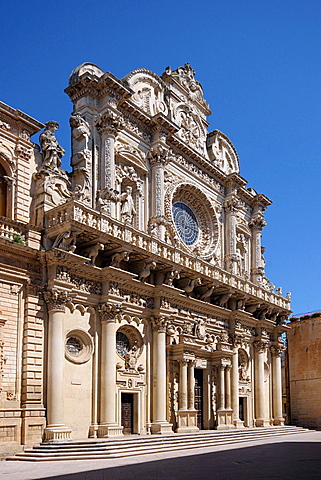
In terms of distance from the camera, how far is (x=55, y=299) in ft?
61.4

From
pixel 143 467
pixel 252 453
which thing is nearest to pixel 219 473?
pixel 143 467

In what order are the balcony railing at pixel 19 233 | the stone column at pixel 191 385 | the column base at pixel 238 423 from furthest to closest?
the column base at pixel 238 423 → the stone column at pixel 191 385 → the balcony railing at pixel 19 233

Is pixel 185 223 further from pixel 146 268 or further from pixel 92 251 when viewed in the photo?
pixel 92 251

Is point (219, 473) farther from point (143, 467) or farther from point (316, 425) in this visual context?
point (316, 425)

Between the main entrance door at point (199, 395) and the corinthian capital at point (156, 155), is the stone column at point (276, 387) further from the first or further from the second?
the corinthian capital at point (156, 155)

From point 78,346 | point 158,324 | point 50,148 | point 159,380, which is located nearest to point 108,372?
point 78,346

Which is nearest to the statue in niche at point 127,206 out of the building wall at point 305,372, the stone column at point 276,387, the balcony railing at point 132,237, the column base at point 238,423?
the balcony railing at point 132,237

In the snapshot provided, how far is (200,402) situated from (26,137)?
13.0 meters

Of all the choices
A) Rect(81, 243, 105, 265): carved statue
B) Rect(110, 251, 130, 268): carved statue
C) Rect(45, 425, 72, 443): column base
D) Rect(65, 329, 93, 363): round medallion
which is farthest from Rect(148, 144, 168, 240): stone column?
Rect(45, 425, 72, 443): column base

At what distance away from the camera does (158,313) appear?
2272cm

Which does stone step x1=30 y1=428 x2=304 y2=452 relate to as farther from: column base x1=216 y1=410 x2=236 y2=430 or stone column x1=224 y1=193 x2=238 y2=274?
stone column x1=224 y1=193 x2=238 y2=274

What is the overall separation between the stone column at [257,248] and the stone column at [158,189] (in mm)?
9127

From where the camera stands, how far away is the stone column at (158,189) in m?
24.4

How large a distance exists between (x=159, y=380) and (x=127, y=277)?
163 inches
